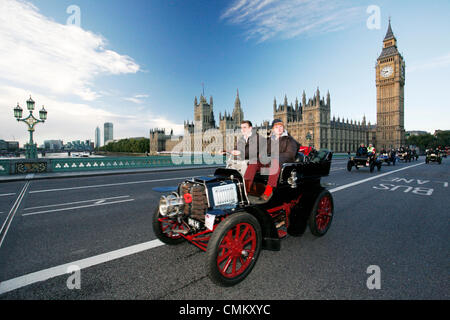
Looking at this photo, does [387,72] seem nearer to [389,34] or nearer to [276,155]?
[389,34]

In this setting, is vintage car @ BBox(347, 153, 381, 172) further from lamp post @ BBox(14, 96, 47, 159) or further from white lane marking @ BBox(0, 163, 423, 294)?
lamp post @ BBox(14, 96, 47, 159)

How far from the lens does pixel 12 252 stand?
3186 mm

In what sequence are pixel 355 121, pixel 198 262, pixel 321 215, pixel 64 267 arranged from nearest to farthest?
pixel 64 267 → pixel 198 262 → pixel 321 215 → pixel 355 121

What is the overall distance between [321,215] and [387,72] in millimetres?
115007

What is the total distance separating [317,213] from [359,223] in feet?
4.32

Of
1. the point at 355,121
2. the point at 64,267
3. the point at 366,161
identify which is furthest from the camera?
the point at 355,121

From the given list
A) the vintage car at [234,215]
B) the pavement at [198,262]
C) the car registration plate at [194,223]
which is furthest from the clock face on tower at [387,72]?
the car registration plate at [194,223]

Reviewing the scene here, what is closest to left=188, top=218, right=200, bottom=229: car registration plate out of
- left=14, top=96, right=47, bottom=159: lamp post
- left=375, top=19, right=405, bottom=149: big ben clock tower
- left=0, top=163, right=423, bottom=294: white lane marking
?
left=0, top=163, right=423, bottom=294: white lane marking

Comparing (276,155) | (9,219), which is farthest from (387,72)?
(9,219)

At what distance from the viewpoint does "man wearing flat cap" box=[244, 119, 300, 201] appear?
316 cm

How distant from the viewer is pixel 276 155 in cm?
343

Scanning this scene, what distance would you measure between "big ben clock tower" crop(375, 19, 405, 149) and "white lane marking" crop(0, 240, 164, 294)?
107 m

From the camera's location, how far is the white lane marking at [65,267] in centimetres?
240
